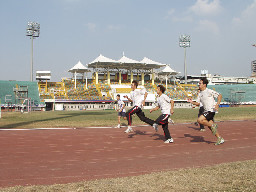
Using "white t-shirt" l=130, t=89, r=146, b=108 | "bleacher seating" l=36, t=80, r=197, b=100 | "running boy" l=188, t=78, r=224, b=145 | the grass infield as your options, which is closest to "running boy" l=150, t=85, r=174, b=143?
"running boy" l=188, t=78, r=224, b=145

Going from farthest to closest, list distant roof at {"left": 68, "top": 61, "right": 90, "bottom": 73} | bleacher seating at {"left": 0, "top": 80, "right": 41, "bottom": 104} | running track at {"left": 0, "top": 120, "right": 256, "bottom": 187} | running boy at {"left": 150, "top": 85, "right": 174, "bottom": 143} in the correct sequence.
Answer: distant roof at {"left": 68, "top": 61, "right": 90, "bottom": 73} < bleacher seating at {"left": 0, "top": 80, "right": 41, "bottom": 104} < running boy at {"left": 150, "top": 85, "right": 174, "bottom": 143} < running track at {"left": 0, "top": 120, "right": 256, "bottom": 187}

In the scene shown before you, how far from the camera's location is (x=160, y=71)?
72.0 metres

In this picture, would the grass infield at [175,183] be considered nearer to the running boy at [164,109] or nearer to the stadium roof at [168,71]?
the running boy at [164,109]

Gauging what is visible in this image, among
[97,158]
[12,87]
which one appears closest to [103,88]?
[12,87]

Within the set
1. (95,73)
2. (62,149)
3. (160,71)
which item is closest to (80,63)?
(95,73)

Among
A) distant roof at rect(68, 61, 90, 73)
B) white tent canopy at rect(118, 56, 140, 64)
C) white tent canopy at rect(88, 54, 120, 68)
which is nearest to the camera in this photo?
white tent canopy at rect(88, 54, 120, 68)

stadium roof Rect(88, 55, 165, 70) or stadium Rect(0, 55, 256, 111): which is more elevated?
stadium roof Rect(88, 55, 165, 70)

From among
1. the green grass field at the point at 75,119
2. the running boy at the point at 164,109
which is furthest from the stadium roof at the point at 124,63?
the running boy at the point at 164,109

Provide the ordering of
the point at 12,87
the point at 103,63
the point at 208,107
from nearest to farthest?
1. the point at 208,107
2. the point at 12,87
3. the point at 103,63

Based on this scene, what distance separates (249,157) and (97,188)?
158 inches

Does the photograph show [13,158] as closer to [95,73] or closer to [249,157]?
[249,157]

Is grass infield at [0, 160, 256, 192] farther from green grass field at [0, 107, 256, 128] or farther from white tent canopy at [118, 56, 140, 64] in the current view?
white tent canopy at [118, 56, 140, 64]

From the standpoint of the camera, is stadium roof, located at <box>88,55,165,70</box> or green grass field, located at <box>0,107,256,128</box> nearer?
green grass field, located at <box>0,107,256,128</box>

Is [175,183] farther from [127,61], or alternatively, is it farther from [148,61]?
[148,61]
